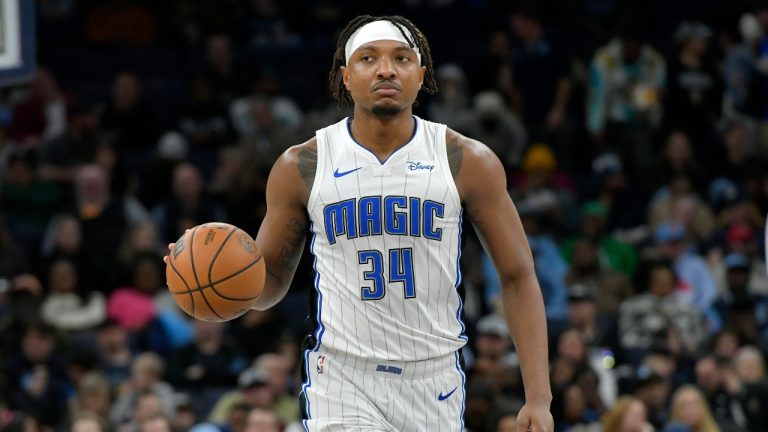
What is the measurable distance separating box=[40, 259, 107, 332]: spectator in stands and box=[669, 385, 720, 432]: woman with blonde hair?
492 centimetres

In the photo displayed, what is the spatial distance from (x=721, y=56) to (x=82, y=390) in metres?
8.80

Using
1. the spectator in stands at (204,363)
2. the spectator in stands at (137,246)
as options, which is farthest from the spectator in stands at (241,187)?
the spectator in stands at (204,363)

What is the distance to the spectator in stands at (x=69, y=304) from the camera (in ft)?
42.0

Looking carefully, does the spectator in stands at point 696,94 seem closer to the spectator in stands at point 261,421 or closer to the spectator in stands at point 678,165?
the spectator in stands at point 678,165

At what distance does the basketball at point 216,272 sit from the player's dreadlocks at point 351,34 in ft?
2.96

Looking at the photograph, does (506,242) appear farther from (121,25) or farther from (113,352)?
(121,25)

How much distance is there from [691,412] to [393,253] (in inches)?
241

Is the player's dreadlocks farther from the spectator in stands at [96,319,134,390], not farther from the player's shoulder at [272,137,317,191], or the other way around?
the spectator in stands at [96,319,134,390]

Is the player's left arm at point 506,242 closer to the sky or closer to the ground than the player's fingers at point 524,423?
closer to the sky

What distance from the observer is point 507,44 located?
647 inches

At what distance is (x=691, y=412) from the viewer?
37.1 ft

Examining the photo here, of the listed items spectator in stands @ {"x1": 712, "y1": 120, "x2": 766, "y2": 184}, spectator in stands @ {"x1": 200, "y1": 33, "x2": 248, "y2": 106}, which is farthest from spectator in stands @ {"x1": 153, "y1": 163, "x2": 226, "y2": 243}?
spectator in stands @ {"x1": 712, "y1": 120, "x2": 766, "y2": 184}

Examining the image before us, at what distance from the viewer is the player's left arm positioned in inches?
232

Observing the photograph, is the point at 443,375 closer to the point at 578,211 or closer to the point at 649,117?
the point at 578,211
